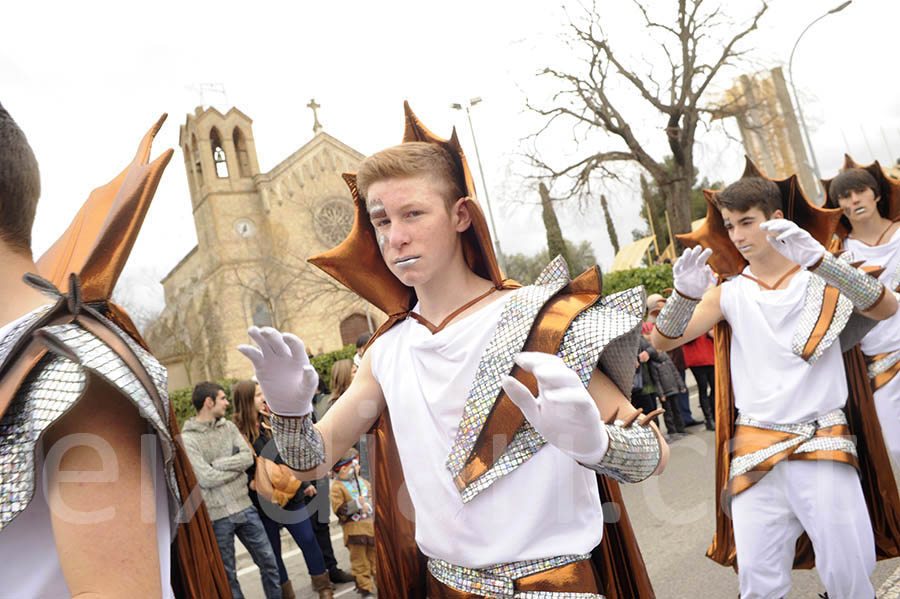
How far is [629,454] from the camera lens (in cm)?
153

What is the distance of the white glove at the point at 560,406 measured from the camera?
135cm

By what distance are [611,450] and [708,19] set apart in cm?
2062

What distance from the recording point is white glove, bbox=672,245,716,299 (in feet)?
9.83

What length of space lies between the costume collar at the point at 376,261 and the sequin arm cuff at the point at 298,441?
0.49m

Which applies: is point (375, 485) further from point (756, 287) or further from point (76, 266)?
point (756, 287)

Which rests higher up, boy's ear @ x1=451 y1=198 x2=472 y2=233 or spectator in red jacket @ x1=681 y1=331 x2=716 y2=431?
boy's ear @ x1=451 y1=198 x2=472 y2=233

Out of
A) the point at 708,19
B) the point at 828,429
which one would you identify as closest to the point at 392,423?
the point at 828,429

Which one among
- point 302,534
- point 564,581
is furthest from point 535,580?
point 302,534

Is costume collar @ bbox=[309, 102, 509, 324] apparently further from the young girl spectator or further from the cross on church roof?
the cross on church roof

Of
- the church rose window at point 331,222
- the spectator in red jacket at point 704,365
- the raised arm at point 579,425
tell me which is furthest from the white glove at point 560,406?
the church rose window at point 331,222

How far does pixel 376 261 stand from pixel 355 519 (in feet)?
11.1

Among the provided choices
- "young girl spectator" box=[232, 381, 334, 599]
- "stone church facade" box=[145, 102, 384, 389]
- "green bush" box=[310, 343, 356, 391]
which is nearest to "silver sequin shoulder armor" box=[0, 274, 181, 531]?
"young girl spectator" box=[232, 381, 334, 599]

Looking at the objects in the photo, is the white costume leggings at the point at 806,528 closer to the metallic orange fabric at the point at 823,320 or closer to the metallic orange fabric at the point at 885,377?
the metallic orange fabric at the point at 823,320

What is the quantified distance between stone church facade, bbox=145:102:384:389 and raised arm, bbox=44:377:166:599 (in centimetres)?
2651
